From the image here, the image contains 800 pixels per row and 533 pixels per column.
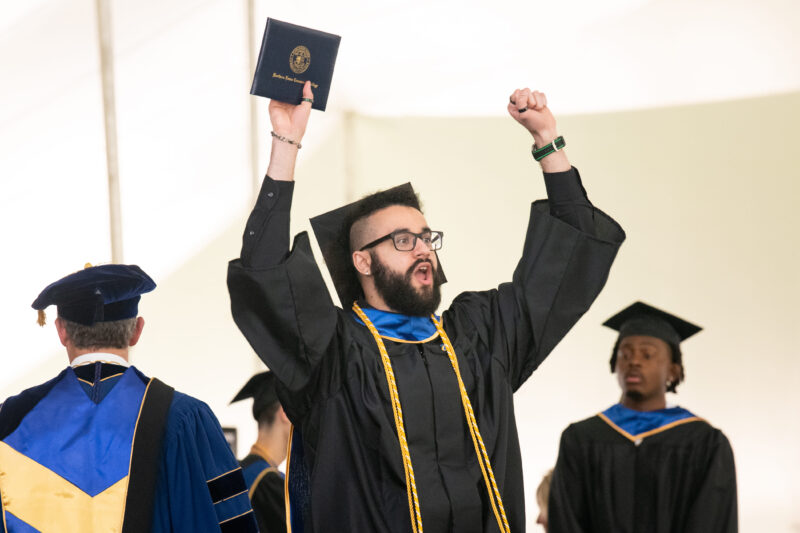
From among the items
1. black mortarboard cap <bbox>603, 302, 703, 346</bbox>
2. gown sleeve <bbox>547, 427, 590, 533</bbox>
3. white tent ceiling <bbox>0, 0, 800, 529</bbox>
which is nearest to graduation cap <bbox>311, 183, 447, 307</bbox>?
gown sleeve <bbox>547, 427, 590, 533</bbox>

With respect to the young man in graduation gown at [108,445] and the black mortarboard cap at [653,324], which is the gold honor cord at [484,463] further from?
the black mortarboard cap at [653,324]

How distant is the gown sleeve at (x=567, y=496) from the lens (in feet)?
16.2

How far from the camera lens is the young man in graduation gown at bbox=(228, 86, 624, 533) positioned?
2.68 metres

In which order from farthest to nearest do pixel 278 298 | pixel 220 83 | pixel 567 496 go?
pixel 220 83 → pixel 567 496 → pixel 278 298

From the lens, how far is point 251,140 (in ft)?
23.3

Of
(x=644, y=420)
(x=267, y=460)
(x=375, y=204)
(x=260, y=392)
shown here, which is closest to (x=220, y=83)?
(x=260, y=392)

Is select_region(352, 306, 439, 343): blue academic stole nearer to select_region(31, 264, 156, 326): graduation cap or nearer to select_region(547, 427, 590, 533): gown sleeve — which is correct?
select_region(31, 264, 156, 326): graduation cap

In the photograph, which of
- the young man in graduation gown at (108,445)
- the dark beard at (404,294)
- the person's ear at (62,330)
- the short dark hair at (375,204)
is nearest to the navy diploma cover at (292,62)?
the short dark hair at (375,204)

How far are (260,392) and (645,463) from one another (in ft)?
6.47

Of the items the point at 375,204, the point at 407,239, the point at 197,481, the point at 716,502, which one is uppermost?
the point at 375,204

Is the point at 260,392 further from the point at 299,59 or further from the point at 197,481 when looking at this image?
the point at 299,59

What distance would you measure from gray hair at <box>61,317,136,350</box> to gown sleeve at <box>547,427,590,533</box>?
103 inches

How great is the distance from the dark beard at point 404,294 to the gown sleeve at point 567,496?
2379mm

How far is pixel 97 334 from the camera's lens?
314 centimetres
